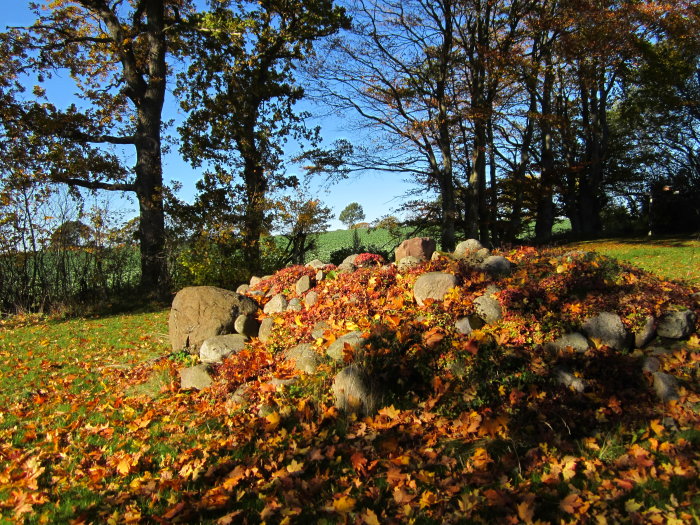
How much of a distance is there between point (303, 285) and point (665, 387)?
4786mm

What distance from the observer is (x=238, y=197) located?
593 inches

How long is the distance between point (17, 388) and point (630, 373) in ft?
24.8

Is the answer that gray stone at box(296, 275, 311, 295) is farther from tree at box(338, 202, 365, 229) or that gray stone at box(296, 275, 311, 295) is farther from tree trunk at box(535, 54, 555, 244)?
tree at box(338, 202, 365, 229)

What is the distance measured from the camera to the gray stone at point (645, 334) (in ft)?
16.8

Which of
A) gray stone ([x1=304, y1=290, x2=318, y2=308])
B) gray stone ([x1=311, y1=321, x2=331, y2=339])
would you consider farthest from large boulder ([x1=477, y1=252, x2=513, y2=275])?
gray stone ([x1=304, y1=290, x2=318, y2=308])

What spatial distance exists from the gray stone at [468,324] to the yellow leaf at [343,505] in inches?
101

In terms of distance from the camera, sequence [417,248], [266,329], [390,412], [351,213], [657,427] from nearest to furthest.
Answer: [657,427]
[390,412]
[266,329]
[417,248]
[351,213]

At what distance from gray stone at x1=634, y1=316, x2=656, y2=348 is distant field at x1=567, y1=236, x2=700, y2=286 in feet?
16.2

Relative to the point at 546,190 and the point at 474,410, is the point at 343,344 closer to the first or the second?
the point at 474,410

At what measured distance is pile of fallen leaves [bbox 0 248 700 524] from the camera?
3.04 metres

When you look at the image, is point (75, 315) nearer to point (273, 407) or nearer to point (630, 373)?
point (273, 407)

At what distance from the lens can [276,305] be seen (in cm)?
689

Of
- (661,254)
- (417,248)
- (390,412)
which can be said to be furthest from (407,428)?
(661,254)

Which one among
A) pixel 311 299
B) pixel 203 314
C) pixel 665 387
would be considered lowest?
pixel 665 387
